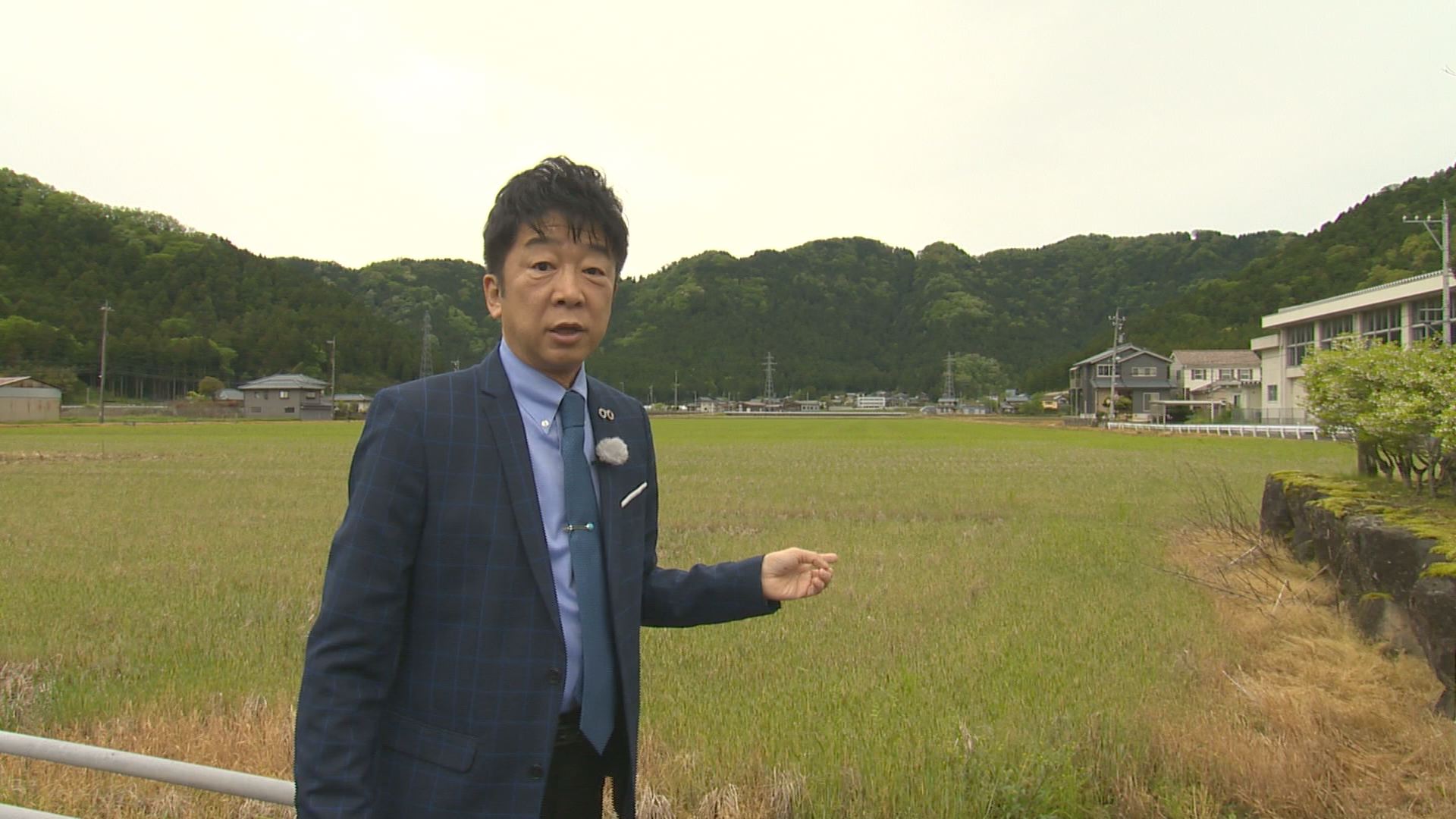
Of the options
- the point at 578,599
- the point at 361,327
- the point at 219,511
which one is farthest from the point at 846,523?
the point at 361,327

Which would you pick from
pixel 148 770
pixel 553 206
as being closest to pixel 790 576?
pixel 553 206

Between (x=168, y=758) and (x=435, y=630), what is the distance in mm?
2874

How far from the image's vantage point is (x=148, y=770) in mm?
2486

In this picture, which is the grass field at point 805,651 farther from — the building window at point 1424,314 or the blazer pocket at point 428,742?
the building window at point 1424,314

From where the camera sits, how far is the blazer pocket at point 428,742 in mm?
1592

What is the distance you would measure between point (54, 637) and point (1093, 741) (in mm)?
6245

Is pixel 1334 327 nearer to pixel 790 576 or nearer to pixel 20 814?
pixel 790 576

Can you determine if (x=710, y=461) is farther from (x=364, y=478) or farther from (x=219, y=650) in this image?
(x=364, y=478)

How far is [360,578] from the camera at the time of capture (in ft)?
5.09

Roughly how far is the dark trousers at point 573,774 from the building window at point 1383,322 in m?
48.0

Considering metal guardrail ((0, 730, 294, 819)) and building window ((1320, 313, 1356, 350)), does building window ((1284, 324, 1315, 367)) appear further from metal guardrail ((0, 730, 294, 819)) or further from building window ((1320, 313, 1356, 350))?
metal guardrail ((0, 730, 294, 819))

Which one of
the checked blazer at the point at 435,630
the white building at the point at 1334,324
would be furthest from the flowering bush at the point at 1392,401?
the white building at the point at 1334,324

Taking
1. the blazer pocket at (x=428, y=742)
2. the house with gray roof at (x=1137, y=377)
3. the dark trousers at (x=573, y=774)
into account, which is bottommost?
the dark trousers at (x=573, y=774)

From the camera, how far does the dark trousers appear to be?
177 centimetres
